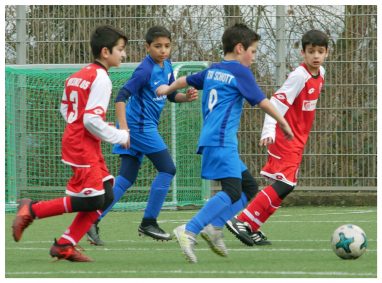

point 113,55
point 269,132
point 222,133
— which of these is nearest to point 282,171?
point 269,132

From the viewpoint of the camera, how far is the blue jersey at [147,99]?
8711 millimetres

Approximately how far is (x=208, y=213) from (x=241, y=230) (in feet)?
4.20

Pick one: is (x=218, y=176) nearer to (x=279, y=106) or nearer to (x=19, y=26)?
(x=279, y=106)

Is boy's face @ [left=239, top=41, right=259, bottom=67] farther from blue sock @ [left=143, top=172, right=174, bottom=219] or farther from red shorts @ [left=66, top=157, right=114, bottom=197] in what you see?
blue sock @ [left=143, top=172, right=174, bottom=219]

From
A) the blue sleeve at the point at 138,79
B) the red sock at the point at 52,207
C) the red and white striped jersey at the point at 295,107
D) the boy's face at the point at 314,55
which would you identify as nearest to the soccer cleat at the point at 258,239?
the red and white striped jersey at the point at 295,107

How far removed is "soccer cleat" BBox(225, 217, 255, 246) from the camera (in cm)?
814

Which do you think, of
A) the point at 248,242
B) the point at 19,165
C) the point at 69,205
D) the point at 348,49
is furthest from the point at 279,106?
the point at 19,165

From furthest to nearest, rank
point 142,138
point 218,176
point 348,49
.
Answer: point 348,49
point 142,138
point 218,176

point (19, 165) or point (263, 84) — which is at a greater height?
point (263, 84)

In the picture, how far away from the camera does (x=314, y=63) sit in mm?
8445

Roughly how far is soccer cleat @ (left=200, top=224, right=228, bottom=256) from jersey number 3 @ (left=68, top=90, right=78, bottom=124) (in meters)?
1.07

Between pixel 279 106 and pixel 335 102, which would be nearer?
pixel 279 106

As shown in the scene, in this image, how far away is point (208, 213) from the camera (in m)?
6.96

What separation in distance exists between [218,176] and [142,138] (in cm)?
181
